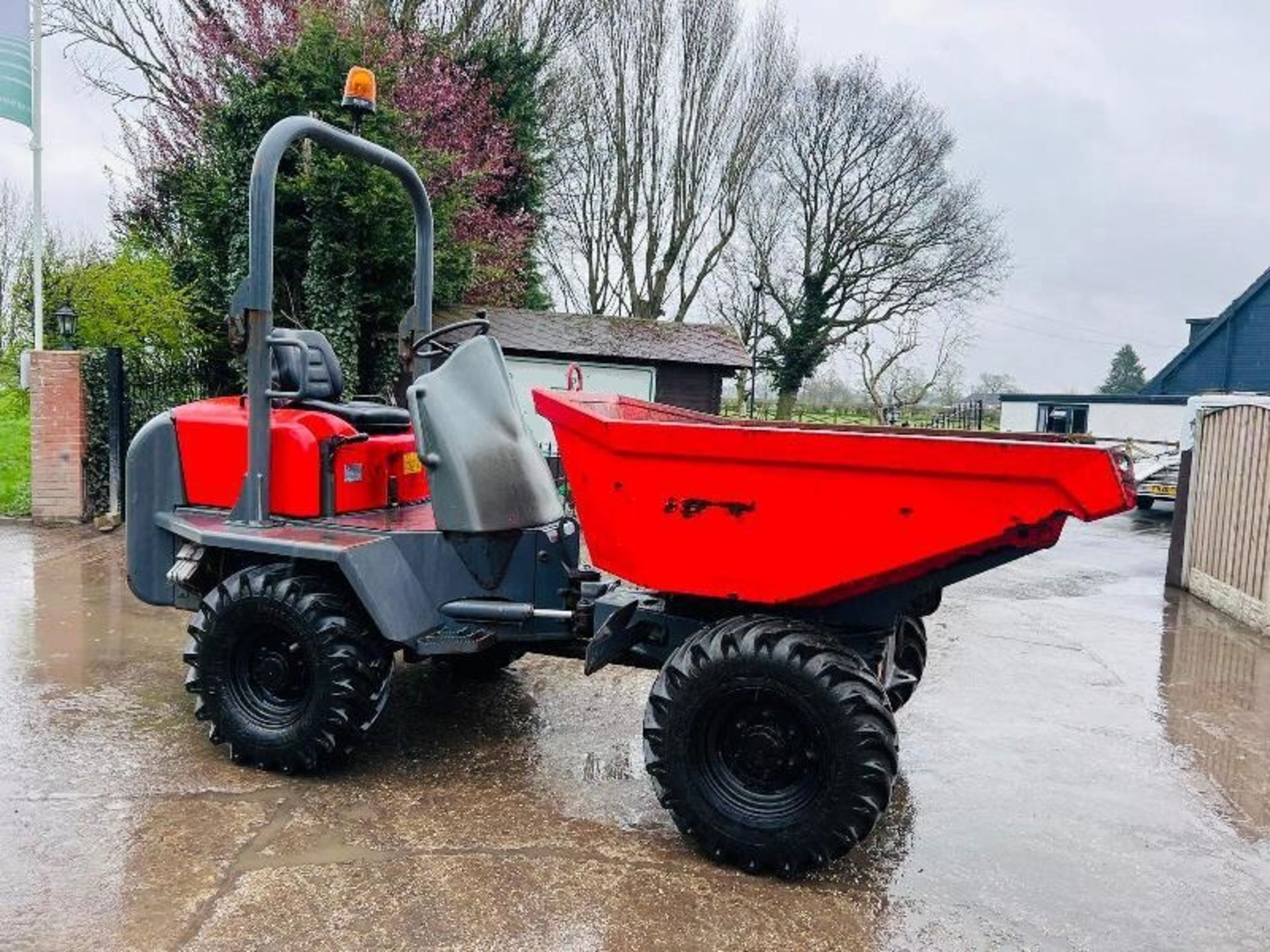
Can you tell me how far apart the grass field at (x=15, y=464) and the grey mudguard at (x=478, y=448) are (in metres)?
7.78

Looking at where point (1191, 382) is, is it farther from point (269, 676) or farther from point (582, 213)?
point (269, 676)

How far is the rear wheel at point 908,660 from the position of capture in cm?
407

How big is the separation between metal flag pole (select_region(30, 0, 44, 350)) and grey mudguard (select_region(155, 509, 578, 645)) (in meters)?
7.20

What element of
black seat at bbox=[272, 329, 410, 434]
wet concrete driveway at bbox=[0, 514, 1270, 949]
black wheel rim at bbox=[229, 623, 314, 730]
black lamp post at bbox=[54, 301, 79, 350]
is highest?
black lamp post at bbox=[54, 301, 79, 350]

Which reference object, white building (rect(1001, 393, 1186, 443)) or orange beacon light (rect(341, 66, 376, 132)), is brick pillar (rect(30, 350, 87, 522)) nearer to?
orange beacon light (rect(341, 66, 376, 132))

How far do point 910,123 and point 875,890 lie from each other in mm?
26384

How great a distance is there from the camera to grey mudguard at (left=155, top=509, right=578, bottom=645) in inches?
139

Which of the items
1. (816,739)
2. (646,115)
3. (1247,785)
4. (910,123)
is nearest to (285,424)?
(816,739)

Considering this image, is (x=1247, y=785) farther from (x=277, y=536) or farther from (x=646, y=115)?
(x=646, y=115)

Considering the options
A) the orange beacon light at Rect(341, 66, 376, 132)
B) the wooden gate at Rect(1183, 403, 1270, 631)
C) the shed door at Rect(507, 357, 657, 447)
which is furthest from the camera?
the shed door at Rect(507, 357, 657, 447)

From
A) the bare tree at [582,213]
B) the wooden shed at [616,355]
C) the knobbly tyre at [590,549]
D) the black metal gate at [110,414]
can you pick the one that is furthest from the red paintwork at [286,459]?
the bare tree at [582,213]

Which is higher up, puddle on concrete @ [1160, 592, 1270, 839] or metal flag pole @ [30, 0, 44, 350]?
metal flag pole @ [30, 0, 44, 350]

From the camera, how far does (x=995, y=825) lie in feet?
11.6

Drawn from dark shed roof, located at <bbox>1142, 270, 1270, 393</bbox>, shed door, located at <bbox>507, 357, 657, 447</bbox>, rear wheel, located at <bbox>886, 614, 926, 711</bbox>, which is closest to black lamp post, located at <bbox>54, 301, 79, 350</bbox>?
shed door, located at <bbox>507, 357, 657, 447</bbox>
